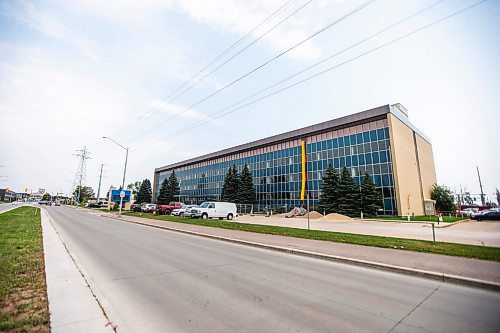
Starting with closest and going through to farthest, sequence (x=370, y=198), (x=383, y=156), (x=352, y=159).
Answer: (x=370, y=198) < (x=383, y=156) < (x=352, y=159)

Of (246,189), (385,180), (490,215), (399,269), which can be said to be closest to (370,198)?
(385,180)

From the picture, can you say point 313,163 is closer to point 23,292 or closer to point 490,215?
point 490,215

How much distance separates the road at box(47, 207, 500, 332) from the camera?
3714mm

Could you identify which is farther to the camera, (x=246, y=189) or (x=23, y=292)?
(x=246, y=189)

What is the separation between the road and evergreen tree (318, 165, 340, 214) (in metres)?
32.7

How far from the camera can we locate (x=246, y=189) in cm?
5469

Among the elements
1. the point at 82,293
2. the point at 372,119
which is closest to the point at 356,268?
the point at 82,293

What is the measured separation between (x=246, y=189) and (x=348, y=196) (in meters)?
23.4

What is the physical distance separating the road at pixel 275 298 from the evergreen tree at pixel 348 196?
32035 millimetres

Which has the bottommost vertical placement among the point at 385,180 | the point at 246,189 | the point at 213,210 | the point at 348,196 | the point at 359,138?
the point at 213,210

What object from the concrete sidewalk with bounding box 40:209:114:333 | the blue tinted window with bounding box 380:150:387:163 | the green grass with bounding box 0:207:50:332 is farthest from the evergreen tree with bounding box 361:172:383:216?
the green grass with bounding box 0:207:50:332

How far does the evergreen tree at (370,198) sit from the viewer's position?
A: 36.2m

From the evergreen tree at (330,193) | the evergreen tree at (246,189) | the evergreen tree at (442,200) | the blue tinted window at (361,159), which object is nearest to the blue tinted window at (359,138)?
the blue tinted window at (361,159)

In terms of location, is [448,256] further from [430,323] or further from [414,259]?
[430,323]
